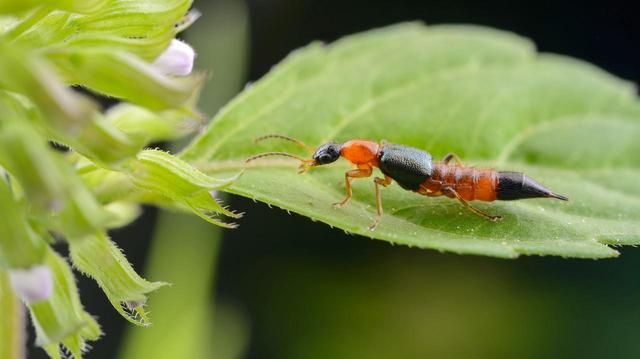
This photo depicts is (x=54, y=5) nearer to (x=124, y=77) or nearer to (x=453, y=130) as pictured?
(x=124, y=77)

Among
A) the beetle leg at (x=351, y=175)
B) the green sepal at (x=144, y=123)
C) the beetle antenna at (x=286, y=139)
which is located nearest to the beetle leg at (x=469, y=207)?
the beetle leg at (x=351, y=175)

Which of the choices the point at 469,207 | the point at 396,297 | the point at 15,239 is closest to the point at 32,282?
the point at 15,239

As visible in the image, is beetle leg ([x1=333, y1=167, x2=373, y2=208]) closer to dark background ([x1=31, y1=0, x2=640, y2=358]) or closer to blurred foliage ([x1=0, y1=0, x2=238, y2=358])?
blurred foliage ([x1=0, y1=0, x2=238, y2=358])

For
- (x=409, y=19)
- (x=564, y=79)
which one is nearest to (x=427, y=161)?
(x=564, y=79)

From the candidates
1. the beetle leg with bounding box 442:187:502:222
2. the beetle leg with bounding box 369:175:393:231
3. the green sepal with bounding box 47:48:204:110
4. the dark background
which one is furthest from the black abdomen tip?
the dark background

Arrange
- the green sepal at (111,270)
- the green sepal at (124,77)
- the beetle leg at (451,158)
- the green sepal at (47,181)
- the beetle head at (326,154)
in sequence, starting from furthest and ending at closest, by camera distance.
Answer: the beetle leg at (451,158), the beetle head at (326,154), the green sepal at (111,270), the green sepal at (124,77), the green sepal at (47,181)

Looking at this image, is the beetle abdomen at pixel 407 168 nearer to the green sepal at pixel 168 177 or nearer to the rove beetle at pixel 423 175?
the rove beetle at pixel 423 175

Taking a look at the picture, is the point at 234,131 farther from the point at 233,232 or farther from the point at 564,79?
the point at 233,232
